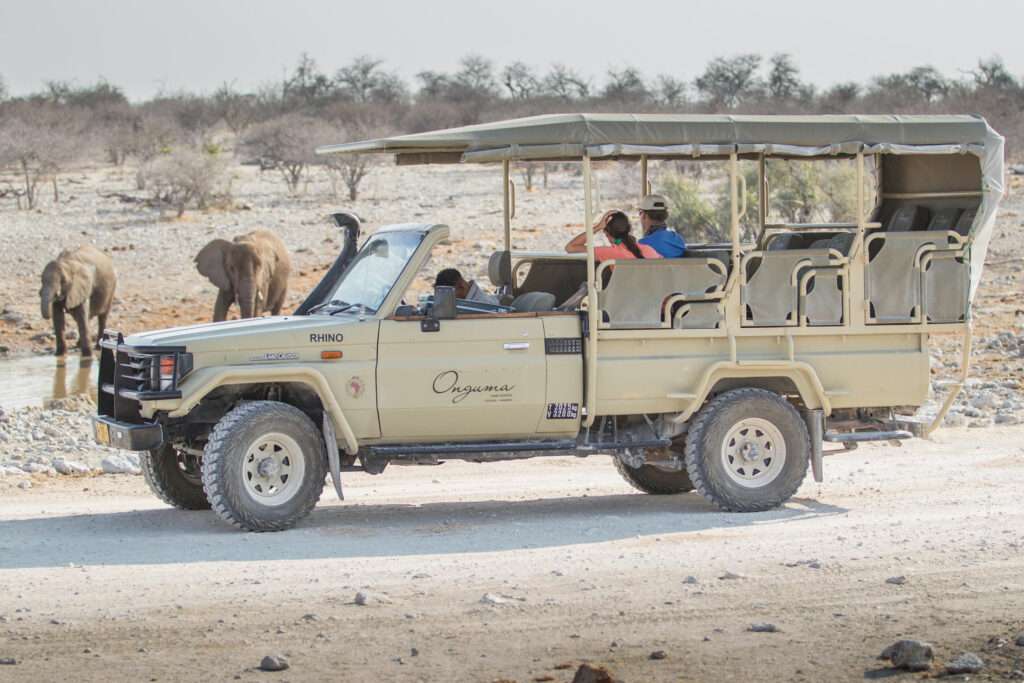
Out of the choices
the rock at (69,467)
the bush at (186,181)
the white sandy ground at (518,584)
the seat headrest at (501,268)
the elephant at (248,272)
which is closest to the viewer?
the white sandy ground at (518,584)

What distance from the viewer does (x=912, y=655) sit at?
7.18 m

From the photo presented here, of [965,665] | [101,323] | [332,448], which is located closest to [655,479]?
[332,448]

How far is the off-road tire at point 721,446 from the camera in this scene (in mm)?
10594

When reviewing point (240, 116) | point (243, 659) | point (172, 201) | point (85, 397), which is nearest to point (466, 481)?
point (243, 659)

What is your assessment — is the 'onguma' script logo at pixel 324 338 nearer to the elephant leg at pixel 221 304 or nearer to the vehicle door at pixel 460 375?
the vehicle door at pixel 460 375

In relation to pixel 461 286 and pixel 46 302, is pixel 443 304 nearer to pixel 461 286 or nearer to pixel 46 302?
pixel 461 286

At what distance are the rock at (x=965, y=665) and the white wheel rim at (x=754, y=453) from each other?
3.55 meters

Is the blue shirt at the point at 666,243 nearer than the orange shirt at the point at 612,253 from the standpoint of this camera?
No

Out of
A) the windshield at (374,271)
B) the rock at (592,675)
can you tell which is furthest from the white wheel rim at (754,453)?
the rock at (592,675)

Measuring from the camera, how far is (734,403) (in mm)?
10617

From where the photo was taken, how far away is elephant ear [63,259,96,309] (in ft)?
83.1

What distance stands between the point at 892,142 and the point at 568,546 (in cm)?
315

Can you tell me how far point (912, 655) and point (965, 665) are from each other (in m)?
0.21

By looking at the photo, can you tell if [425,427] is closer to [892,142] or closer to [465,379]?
[465,379]
